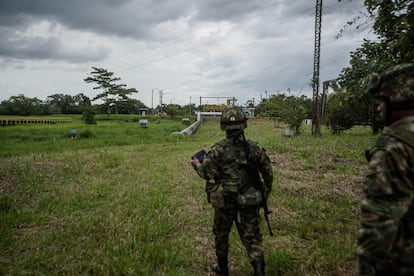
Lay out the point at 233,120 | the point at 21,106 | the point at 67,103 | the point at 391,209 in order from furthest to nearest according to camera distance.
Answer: the point at 67,103
the point at 21,106
the point at 233,120
the point at 391,209

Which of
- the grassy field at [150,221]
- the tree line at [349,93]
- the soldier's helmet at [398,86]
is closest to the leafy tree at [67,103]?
the tree line at [349,93]

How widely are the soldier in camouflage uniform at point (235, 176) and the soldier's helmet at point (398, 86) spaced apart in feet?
4.66

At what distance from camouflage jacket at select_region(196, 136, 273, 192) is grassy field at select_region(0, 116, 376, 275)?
1210mm

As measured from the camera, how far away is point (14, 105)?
49.8 metres

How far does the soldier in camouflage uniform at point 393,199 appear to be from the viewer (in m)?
1.50

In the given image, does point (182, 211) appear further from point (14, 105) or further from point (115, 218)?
point (14, 105)

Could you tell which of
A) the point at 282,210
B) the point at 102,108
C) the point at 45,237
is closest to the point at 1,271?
the point at 45,237

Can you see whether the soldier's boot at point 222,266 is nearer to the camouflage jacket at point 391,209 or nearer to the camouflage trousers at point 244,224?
the camouflage trousers at point 244,224

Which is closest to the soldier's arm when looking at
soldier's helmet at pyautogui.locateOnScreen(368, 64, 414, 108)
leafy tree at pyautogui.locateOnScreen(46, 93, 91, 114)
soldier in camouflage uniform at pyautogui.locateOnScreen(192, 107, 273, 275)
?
soldier's helmet at pyautogui.locateOnScreen(368, 64, 414, 108)

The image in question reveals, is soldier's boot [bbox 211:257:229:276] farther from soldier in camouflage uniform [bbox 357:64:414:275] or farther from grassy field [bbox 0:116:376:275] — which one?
soldier in camouflage uniform [bbox 357:64:414:275]

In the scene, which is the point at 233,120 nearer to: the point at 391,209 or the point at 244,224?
the point at 244,224

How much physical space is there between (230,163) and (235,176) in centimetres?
15

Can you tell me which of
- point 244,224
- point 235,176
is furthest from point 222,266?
point 235,176

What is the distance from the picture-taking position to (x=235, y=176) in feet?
9.60
